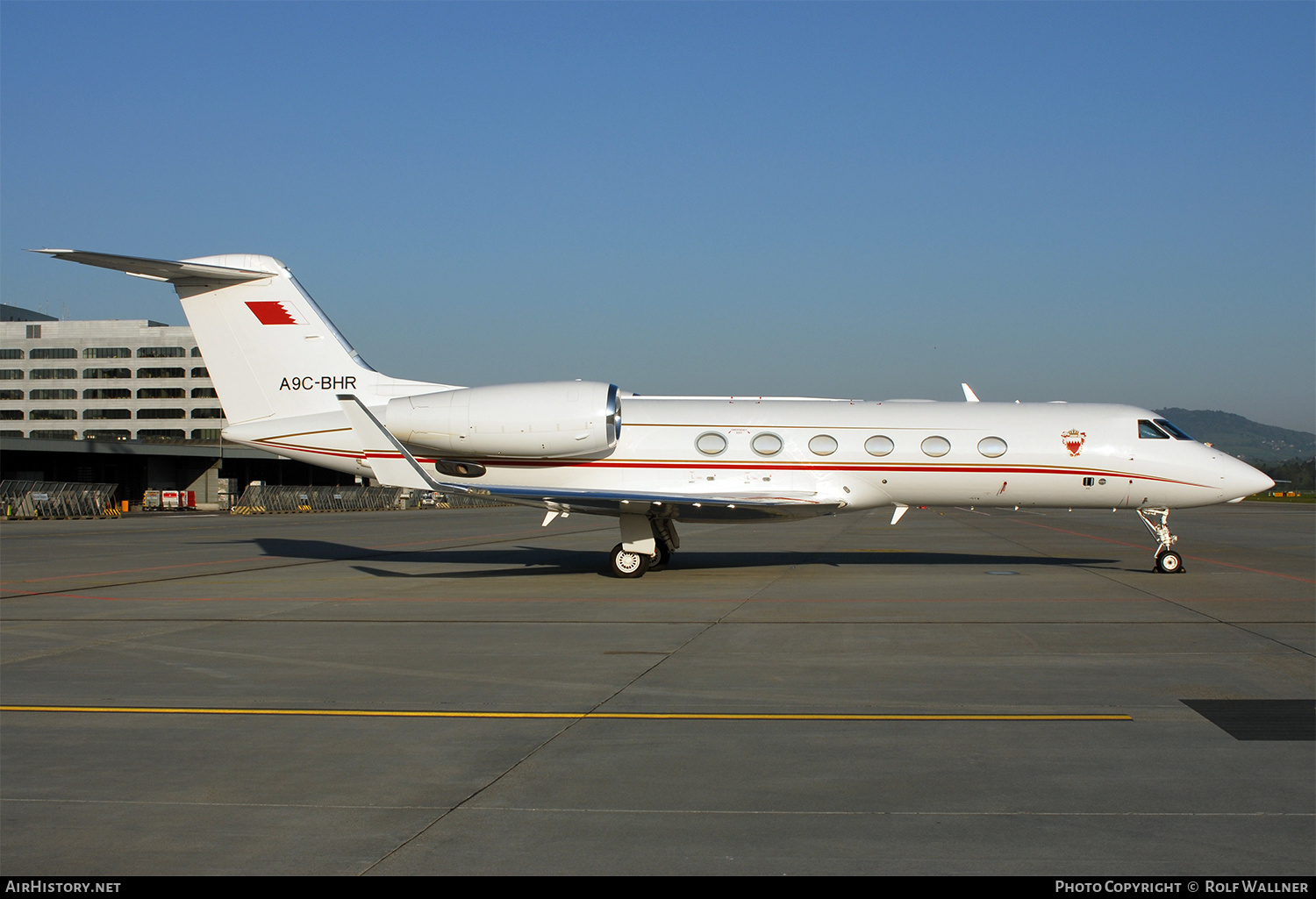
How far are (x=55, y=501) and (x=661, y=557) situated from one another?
→ 38391 millimetres

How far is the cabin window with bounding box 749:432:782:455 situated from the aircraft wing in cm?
74

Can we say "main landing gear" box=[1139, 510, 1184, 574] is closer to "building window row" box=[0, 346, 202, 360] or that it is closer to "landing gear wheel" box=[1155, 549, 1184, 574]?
"landing gear wheel" box=[1155, 549, 1184, 574]

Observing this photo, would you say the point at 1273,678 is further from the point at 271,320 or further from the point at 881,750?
the point at 271,320

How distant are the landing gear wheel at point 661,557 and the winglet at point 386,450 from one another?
4275mm

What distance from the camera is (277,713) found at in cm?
732

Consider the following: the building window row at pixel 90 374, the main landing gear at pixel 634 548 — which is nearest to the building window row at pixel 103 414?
the building window row at pixel 90 374

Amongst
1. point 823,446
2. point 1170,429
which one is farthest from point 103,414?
point 1170,429

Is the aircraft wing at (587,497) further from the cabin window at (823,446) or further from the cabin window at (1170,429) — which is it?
the cabin window at (1170,429)

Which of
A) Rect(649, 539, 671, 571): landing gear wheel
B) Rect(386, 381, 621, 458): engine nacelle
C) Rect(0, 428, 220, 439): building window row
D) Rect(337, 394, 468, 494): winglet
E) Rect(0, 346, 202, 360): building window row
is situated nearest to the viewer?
Rect(337, 394, 468, 494): winglet

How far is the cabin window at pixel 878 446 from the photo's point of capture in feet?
55.9

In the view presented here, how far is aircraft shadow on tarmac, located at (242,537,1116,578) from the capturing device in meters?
18.5

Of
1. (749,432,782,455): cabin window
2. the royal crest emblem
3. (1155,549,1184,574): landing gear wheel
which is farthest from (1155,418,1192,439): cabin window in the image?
(749,432,782,455): cabin window

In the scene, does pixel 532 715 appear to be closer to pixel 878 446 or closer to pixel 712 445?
pixel 712 445

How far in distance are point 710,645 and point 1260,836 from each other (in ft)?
19.3
